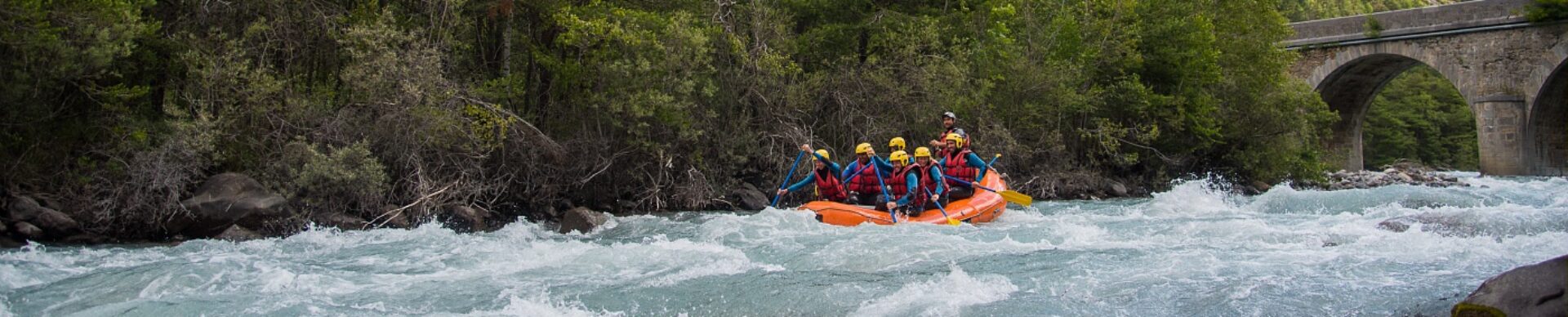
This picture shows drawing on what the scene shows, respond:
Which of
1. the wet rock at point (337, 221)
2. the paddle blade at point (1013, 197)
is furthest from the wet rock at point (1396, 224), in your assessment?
the wet rock at point (337, 221)

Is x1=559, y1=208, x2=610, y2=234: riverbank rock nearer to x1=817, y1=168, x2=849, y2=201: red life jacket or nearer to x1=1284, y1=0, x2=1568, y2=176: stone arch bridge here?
x1=817, y1=168, x2=849, y2=201: red life jacket

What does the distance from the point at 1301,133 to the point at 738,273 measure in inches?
633

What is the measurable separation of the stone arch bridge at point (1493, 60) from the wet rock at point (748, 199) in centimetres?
1509

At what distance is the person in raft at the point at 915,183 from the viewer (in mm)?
12375

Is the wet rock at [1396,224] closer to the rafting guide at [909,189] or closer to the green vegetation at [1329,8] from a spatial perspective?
the rafting guide at [909,189]

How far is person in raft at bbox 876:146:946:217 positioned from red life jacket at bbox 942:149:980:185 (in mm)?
744

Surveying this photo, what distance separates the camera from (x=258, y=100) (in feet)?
43.1

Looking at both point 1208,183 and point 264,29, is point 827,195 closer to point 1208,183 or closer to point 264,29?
point 264,29

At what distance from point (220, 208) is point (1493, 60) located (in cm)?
2507

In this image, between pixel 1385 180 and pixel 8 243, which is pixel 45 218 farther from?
pixel 1385 180

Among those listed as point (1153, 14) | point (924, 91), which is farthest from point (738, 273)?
point (1153, 14)

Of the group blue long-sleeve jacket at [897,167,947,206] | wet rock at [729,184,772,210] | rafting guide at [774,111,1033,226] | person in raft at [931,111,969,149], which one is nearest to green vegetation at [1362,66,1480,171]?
person in raft at [931,111,969,149]

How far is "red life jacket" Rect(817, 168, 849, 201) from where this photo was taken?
13492 mm

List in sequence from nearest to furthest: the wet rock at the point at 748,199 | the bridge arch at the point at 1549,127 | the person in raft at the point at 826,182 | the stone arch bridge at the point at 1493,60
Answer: the person in raft at the point at 826,182 < the wet rock at the point at 748,199 < the stone arch bridge at the point at 1493,60 < the bridge arch at the point at 1549,127
